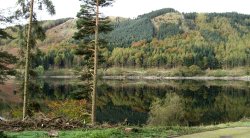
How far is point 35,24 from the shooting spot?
30047mm

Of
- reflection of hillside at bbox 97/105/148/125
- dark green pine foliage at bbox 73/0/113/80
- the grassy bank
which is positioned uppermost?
dark green pine foliage at bbox 73/0/113/80

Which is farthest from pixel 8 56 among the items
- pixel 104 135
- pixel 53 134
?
Answer: pixel 104 135

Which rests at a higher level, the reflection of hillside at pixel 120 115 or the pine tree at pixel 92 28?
the pine tree at pixel 92 28

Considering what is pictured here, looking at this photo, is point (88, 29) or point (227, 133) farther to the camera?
point (88, 29)

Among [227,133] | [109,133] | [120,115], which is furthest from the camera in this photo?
[120,115]

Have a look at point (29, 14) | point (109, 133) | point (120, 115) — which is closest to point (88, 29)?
point (29, 14)

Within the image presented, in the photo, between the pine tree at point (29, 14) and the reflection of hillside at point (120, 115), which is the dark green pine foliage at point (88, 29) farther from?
the reflection of hillside at point (120, 115)

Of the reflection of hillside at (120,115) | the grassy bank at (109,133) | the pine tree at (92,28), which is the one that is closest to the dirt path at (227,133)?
the grassy bank at (109,133)

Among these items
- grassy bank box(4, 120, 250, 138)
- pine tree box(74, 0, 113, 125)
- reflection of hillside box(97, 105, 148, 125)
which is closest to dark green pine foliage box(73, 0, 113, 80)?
pine tree box(74, 0, 113, 125)

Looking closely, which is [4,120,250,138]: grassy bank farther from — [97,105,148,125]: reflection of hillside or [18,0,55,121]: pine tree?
[97,105,148,125]: reflection of hillside

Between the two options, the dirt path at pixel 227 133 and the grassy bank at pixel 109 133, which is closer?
the grassy bank at pixel 109 133

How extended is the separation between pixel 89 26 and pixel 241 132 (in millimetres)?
16544

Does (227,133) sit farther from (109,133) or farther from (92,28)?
(92,28)

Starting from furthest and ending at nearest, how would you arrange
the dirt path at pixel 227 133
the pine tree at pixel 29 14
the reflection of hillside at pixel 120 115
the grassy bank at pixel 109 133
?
the reflection of hillside at pixel 120 115, the pine tree at pixel 29 14, the dirt path at pixel 227 133, the grassy bank at pixel 109 133
